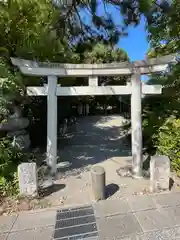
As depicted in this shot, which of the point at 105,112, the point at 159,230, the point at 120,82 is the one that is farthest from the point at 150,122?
the point at 105,112

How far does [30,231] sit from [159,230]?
1737 millimetres

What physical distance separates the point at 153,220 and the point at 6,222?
84.3 inches

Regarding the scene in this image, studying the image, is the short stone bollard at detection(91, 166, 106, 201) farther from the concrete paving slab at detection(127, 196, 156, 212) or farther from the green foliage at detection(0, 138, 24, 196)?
the green foliage at detection(0, 138, 24, 196)

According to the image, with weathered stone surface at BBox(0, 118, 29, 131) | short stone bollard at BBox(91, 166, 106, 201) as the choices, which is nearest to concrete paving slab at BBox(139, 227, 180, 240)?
short stone bollard at BBox(91, 166, 106, 201)

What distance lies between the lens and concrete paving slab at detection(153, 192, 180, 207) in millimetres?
3757

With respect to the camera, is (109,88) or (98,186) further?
(109,88)

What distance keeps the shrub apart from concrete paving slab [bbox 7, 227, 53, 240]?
3.07 metres

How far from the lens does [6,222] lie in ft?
11.1

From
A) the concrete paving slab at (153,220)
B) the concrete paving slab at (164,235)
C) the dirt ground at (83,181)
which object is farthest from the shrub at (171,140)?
the concrete paving slab at (164,235)

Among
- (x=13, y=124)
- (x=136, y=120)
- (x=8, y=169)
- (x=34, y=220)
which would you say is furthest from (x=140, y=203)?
(x=13, y=124)

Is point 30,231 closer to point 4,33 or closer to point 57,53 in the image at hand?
point 4,33

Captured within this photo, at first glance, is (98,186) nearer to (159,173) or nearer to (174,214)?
(159,173)

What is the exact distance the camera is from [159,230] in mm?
3039

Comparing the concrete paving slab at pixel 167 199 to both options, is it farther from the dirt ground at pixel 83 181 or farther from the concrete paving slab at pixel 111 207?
the concrete paving slab at pixel 111 207
